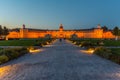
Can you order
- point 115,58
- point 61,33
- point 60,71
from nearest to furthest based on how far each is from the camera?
1. point 60,71
2. point 115,58
3. point 61,33

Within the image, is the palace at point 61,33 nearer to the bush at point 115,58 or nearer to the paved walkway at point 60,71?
the bush at point 115,58

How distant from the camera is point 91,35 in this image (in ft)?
601

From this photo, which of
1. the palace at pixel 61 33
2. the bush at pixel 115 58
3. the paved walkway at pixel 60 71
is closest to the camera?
the paved walkway at pixel 60 71

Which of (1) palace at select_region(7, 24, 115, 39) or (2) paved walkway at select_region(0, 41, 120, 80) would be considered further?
(1) palace at select_region(7, 24, 115, 39)

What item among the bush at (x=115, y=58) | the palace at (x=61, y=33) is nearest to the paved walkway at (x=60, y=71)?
the bush at (x=115, y=58)

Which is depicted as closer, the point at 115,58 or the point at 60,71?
the point at 60,71

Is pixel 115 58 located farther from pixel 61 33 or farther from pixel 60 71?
pixel 61 33

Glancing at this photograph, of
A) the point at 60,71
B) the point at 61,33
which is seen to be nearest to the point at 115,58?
the point at 60,71

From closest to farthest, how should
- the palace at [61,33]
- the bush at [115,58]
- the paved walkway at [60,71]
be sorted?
the paved walkway at [60,71], the bush at [115,58], the palace at [61,33]

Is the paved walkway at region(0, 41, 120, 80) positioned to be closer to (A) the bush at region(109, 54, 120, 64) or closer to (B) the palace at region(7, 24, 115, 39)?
(A) the bush at region(109, 54, 120, 64)

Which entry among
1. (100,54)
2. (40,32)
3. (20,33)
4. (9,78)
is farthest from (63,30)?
(9,78)

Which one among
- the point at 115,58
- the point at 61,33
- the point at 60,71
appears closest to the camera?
the point at 60,71

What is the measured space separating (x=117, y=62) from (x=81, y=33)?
170371 millimetres

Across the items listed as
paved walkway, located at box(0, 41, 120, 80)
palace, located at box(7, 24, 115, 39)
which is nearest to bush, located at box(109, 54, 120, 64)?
paved walkway, located at box(0, 41, 120, 80)
